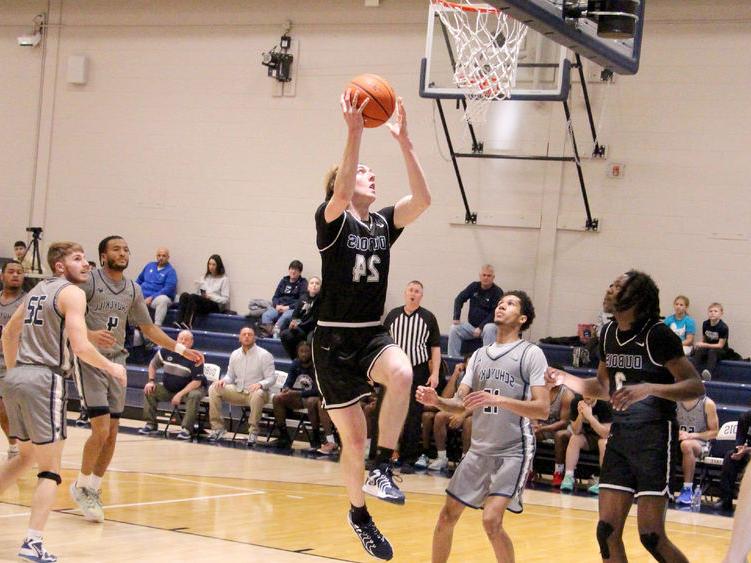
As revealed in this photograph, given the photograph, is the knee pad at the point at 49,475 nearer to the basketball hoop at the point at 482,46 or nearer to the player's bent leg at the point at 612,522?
the player's bent leg at the point at 612,522

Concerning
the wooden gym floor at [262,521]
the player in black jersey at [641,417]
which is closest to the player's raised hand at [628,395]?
the player in black jersey at [641,417]

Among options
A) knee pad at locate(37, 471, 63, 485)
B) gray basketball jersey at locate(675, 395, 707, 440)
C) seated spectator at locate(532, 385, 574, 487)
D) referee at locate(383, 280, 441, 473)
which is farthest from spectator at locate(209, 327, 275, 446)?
knee pad at locate(37, 471, 63, 485)

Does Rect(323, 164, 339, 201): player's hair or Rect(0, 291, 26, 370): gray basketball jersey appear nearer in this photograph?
Rect(323, 164, 339, 201): player's hair

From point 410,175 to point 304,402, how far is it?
8.00m

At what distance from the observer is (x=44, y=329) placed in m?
6.36

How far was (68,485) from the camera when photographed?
9086mm

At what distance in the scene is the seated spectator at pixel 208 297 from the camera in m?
15.9

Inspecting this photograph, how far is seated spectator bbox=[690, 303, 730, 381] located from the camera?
12781mm

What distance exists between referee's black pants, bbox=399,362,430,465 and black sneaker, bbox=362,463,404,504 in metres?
6.39

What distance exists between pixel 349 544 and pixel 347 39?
10.2m

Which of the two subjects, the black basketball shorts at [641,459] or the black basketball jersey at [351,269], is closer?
the black basketball jersey at [351,269]

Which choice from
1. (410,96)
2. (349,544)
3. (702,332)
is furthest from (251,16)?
(349,544)

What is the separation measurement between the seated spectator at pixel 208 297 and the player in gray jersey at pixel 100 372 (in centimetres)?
796

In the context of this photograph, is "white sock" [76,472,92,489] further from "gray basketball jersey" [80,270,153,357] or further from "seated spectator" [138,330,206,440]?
"seated spectator" [138,330,206,440]
